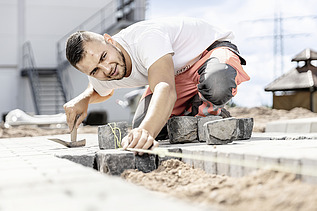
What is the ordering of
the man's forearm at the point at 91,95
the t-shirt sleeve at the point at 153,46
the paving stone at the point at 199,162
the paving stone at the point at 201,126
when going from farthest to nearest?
the man's forearm at the point at 91,95 → the paving stone at the point at 201,126 → the t-shirt sleeve at the point at 153,46 → the paving stone at the point at 199,162

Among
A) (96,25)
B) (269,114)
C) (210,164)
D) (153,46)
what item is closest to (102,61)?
(153,46)

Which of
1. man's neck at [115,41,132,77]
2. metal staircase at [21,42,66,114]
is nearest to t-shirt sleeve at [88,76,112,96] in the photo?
man's neck at [115,41,132,77]

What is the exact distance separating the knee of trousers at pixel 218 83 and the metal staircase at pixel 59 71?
10.4 metres

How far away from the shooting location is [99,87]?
3848mm

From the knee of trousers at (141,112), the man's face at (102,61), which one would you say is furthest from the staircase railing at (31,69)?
the man's face at (102,61)

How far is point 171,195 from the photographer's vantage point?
1.63 metres

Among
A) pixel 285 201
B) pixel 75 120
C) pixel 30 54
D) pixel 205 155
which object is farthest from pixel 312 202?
pixel 30 54

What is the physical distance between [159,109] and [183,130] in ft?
2.00

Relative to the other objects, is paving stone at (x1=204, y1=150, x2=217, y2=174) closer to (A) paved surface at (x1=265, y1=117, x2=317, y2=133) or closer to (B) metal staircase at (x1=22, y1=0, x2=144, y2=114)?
(A) paved surface at (x1=265, y1=117, x2=317, y2=133)

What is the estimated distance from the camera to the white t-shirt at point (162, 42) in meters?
2.96

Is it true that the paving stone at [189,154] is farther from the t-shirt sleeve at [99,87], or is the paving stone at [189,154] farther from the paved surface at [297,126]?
the paved surface at [297,126]

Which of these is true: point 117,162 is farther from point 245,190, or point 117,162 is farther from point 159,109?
point 245,190

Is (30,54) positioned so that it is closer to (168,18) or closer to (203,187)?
(168,18)

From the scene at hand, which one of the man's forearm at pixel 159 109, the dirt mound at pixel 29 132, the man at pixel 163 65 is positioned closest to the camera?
the man's forearm at pixel 159 109
